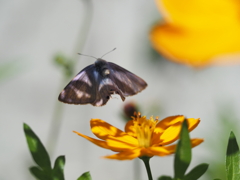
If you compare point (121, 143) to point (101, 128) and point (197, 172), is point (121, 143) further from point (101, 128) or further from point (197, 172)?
point (197, 172)

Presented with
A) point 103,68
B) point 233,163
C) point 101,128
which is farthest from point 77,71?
point 233,163

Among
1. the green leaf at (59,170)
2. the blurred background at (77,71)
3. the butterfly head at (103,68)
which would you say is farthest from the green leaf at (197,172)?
the blurred background at (77,71)

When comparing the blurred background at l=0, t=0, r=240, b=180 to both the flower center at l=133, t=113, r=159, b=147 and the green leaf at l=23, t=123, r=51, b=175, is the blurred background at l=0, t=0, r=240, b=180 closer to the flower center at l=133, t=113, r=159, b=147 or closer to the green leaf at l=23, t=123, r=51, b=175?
the flower center at l=133, t=113, r=159, b=147

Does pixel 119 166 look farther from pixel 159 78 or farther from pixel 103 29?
pixel 103 29

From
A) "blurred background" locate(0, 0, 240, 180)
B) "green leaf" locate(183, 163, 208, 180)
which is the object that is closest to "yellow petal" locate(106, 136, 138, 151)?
"green leaf" locate(183, 163, 208, 180)

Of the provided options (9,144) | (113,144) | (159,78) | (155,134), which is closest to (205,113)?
(159,78)

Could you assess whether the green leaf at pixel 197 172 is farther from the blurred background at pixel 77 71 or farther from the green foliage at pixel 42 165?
the blurred background at pixel 77 71
